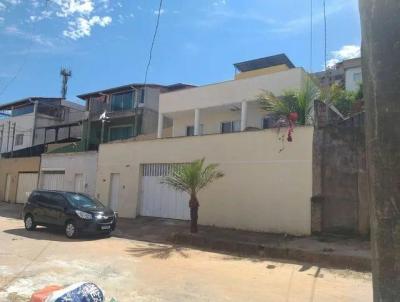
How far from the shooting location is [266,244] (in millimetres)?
13867

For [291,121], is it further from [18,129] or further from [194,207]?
[18,129]

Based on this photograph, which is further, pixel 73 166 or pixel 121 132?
pixel 121 132

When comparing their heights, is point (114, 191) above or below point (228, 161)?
below

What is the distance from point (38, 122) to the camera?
4197 cm

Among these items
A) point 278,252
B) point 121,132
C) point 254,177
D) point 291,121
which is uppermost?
point 121,132

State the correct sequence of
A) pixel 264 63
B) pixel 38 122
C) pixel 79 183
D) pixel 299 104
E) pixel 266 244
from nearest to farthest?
pixel 266 244, pixel 299 104, pixel 79 183, pixel 264 63, pixel 38 122

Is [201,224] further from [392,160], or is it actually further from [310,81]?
[392,160]

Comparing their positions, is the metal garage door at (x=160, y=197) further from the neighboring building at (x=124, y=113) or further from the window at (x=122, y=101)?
the window at (x=122, y=101)

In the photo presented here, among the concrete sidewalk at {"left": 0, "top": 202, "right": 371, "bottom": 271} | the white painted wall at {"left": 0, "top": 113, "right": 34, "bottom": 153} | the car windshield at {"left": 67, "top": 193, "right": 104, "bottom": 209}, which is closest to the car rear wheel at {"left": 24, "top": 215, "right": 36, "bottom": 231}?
the car windshield at {"left": 67, "top": 193, "right": 104, "bottom": 209}

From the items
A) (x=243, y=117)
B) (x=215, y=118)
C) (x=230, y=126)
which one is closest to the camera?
(x=243, y=117)

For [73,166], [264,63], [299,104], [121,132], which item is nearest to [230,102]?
[299,104]

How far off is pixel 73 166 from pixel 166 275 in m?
18.9

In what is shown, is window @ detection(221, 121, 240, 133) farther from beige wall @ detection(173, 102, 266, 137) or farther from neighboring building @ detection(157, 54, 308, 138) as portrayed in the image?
beige wall @ detection(173, 102, 266, 137)

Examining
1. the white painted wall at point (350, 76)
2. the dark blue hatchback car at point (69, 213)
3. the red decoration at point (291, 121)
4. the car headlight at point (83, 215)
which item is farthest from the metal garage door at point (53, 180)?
the white painted wall at point (350, 76)
